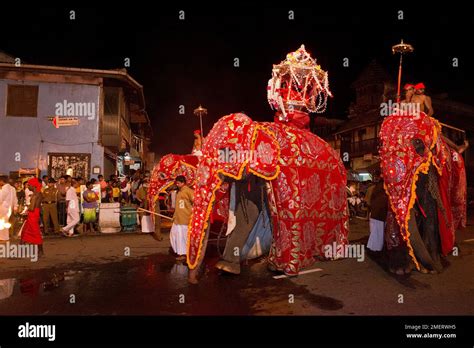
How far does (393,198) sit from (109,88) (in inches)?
668

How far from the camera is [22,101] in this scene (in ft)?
60.6

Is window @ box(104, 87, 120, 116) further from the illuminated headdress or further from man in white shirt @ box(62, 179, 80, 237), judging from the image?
the illuminated headdress

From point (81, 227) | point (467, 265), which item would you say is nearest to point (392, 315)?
point (467, 265)

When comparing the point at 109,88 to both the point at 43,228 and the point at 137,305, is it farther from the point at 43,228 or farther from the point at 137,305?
the point at 137,305

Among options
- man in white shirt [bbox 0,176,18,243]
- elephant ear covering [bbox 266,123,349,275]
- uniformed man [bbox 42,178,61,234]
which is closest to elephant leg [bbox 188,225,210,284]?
elephant ear covering [bbox 266,123,349,275]

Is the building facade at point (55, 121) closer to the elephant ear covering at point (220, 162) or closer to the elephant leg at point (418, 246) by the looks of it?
the elephant ear covering at point (220, 162)

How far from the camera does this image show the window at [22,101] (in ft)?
60.4

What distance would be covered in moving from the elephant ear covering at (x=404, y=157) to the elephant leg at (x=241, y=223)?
207 centimetres

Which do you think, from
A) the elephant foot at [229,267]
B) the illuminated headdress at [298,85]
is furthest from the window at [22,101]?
the elephant foot at [229,267]

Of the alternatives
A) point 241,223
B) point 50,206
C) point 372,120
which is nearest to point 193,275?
point 241,223

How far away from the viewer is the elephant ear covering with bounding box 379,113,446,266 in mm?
5609

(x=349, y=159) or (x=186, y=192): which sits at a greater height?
(x=349, y=159)

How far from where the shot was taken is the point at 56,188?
12547 millimetres

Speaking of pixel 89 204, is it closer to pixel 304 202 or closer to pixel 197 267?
pixel 197 267
